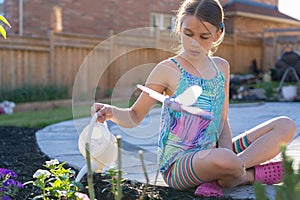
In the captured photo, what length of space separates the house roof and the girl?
14.4 m

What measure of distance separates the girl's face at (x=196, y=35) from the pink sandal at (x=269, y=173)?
0.72m

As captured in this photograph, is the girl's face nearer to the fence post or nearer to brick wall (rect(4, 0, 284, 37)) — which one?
the fence post

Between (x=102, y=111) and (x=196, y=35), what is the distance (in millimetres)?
544

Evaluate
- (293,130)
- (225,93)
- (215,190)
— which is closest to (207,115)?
(215,190)

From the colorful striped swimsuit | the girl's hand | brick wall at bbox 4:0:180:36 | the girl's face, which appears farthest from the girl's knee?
brick wall at bbox 4:0:180:36

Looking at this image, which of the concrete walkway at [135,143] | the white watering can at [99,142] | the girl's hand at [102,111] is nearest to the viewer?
the white watering can at [99,142]

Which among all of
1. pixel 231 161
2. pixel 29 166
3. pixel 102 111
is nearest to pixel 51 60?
pixel 29 166

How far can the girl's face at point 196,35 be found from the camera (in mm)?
2047

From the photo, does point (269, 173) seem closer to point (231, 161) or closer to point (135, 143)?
→ point (231, 161)

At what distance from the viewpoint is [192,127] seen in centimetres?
210

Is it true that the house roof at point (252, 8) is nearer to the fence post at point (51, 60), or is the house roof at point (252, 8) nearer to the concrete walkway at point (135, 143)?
the fence post at point (51, 60)

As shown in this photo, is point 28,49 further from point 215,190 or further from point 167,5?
point 215,190

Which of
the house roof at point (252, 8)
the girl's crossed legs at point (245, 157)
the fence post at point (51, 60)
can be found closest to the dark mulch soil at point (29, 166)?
the girl's crossed legs at point (245, 157)

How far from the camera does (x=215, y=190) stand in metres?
2.19
